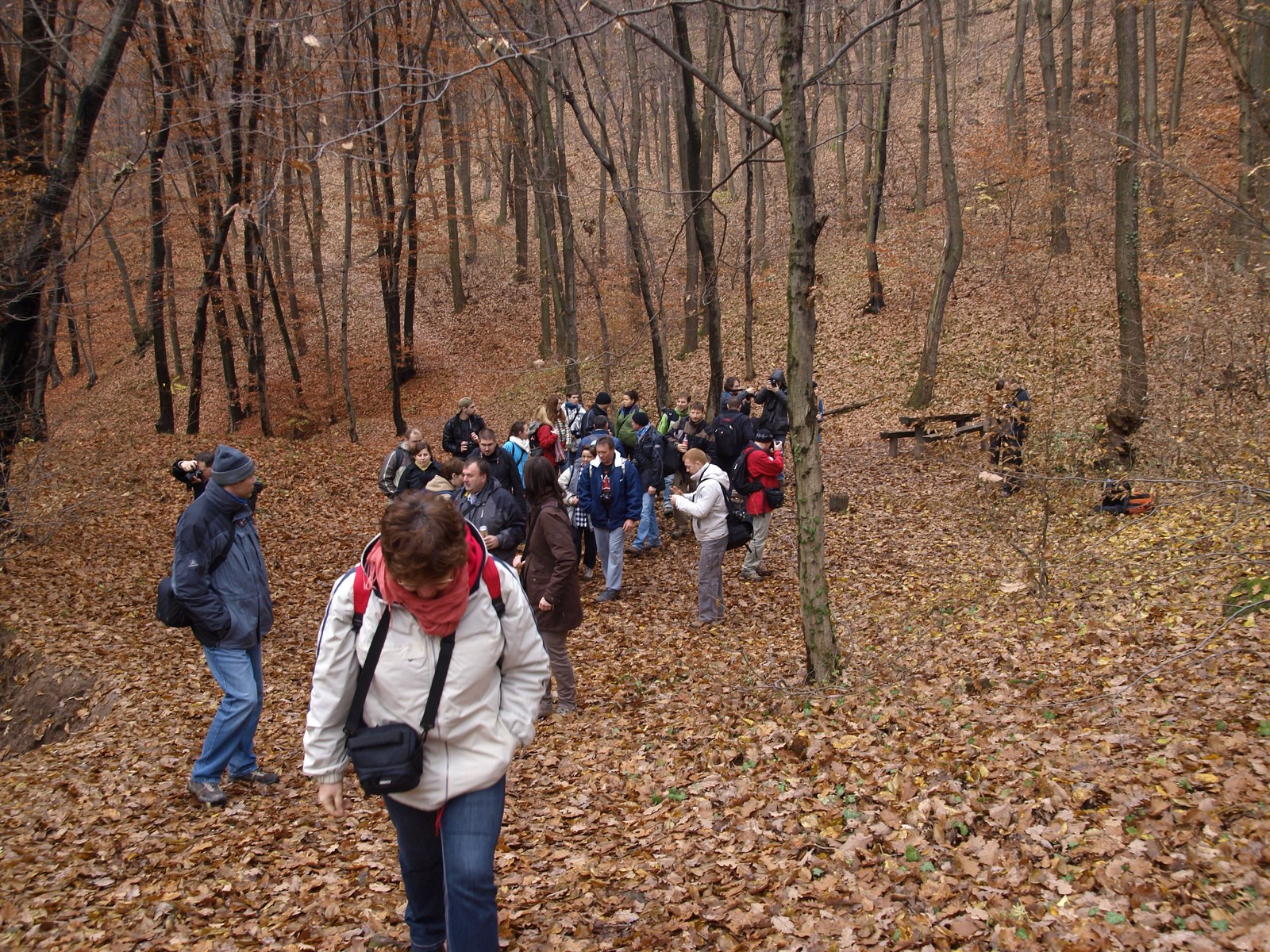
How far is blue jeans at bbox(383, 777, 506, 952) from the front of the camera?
Answer: 2877mm

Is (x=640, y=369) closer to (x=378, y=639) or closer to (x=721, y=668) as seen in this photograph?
(x=721, y=668)

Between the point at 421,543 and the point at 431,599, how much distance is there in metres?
0.27

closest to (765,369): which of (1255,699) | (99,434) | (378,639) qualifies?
(99,434)

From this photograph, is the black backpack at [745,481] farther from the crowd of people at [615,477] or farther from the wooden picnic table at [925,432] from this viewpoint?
the wooden picnic table at [925,432]

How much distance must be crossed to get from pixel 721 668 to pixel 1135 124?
1043 centimetres

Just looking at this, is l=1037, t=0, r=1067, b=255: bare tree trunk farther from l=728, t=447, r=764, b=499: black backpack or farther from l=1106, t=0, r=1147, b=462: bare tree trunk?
l=728, t=447, r=764, b=499: black backpack

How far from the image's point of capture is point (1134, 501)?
9648mm

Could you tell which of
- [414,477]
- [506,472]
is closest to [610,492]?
[506,472]

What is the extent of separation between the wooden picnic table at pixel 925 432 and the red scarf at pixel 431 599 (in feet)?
42.8

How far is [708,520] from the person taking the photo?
840cm

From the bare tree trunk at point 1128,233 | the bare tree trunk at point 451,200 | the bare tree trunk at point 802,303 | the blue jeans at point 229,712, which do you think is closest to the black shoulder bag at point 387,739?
the blue jeans at point 229,712

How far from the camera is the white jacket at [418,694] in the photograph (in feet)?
9.38

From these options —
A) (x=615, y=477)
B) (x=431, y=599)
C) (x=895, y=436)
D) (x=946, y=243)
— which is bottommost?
(x=895, y=436)

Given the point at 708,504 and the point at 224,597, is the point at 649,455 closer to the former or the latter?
the point at 708,504
